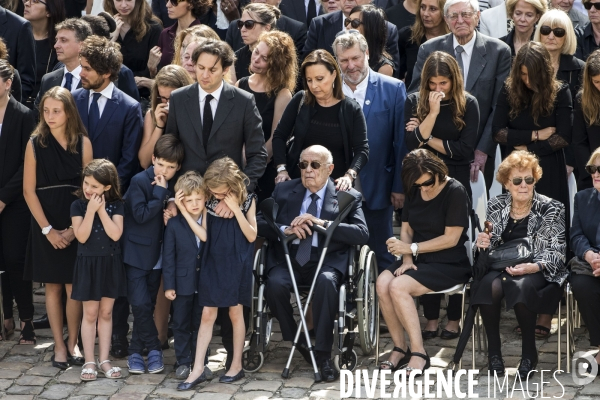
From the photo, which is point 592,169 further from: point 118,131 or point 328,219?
point 118,131

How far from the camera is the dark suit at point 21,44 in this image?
31.0ft

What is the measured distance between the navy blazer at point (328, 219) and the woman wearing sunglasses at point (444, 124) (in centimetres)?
79

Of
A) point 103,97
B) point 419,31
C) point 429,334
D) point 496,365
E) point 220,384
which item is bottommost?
point 220,384

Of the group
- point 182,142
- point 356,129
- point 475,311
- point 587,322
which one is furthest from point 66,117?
point 587,322

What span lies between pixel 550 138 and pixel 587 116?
0.33 metres

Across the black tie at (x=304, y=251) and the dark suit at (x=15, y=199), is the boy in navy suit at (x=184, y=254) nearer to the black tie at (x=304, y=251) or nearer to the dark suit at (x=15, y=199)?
the black tie at (x=304, y=251)

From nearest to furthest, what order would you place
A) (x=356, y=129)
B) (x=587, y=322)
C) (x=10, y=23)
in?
(x=587, y=322)
(x=356, y=129)
(x=10, y=23)

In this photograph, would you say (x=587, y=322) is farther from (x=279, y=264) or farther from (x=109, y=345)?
(x=109, y=345)

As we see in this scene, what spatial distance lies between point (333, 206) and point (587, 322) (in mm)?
1917

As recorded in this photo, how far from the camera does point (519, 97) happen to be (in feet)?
27.1

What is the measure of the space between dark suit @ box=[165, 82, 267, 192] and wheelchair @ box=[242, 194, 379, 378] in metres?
0.66

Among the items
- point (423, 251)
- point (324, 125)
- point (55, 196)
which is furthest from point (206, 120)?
point (423, 251)

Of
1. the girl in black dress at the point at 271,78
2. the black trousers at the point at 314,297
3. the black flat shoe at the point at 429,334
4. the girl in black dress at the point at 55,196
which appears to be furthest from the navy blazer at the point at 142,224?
the black flat shoe at the point at 429,334

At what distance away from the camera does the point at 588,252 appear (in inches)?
293
